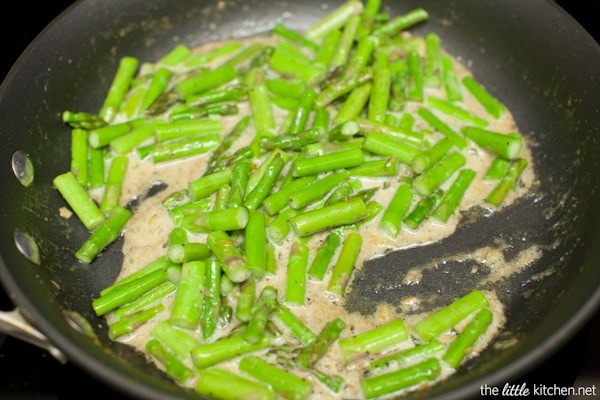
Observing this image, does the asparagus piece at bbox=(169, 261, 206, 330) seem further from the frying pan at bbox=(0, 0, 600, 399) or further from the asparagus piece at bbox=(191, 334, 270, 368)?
the frying pan at bbox=(0, 0, 600, 399)

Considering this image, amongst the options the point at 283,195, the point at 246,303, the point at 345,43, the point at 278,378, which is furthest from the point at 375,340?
the point at 345,43

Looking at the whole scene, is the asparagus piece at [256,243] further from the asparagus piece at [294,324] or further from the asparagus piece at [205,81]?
the asparagus piece at [205,81]

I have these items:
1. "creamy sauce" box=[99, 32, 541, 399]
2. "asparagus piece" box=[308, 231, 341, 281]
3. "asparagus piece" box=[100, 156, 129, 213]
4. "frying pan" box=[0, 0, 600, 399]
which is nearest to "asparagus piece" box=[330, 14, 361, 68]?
"frying pan" box=[0, 0, 600, 399]

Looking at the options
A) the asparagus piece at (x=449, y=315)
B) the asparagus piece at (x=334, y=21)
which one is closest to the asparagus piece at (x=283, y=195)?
the asparagus piece at (x=449, y=315)

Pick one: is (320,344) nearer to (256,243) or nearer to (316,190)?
(256,243)

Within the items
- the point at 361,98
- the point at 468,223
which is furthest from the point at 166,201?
the point at 468,223
